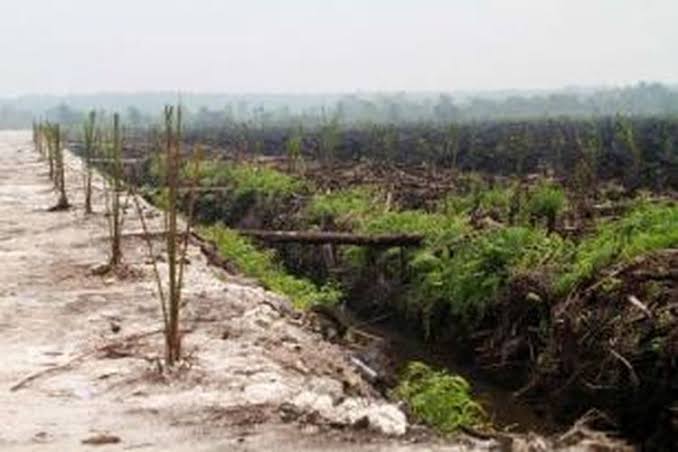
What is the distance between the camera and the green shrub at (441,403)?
7430 mm

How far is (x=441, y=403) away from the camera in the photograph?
25.3ft

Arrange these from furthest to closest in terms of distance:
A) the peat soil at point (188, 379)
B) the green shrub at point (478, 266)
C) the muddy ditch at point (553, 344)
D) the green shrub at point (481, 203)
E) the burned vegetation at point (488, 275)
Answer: the green shrub at point (481, 203), the green shrub at point (478, 266), the burned vegetation at point (488, 275), the muddy ditch at point (553, 344), the peat soil at point (188, 379)

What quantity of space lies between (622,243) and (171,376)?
16.8 feet

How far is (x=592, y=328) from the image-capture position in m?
9.52

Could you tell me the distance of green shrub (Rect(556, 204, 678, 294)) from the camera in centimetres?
1038

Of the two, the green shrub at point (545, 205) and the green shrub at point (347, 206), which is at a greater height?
the green shrub at point (545, 205)

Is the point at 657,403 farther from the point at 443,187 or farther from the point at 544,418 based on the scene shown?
the point at 443,187

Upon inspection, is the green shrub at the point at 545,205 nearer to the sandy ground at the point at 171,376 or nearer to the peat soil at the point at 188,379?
the peat soil at the point at 188,379

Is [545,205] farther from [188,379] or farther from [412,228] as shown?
[188,379]

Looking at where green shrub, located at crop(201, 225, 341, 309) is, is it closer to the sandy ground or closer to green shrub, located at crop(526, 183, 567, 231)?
the sandy ground

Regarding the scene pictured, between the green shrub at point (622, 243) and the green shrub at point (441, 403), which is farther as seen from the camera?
the green shrub at point (622, 243)

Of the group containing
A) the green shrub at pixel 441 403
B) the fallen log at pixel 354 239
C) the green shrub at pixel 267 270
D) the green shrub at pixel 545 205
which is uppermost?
the green shrub at pixel 545 205

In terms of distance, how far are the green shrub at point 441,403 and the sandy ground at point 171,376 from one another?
0.93ft

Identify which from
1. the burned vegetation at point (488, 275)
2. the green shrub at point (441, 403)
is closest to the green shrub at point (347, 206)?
the burned vegetation at point (488, 275)
